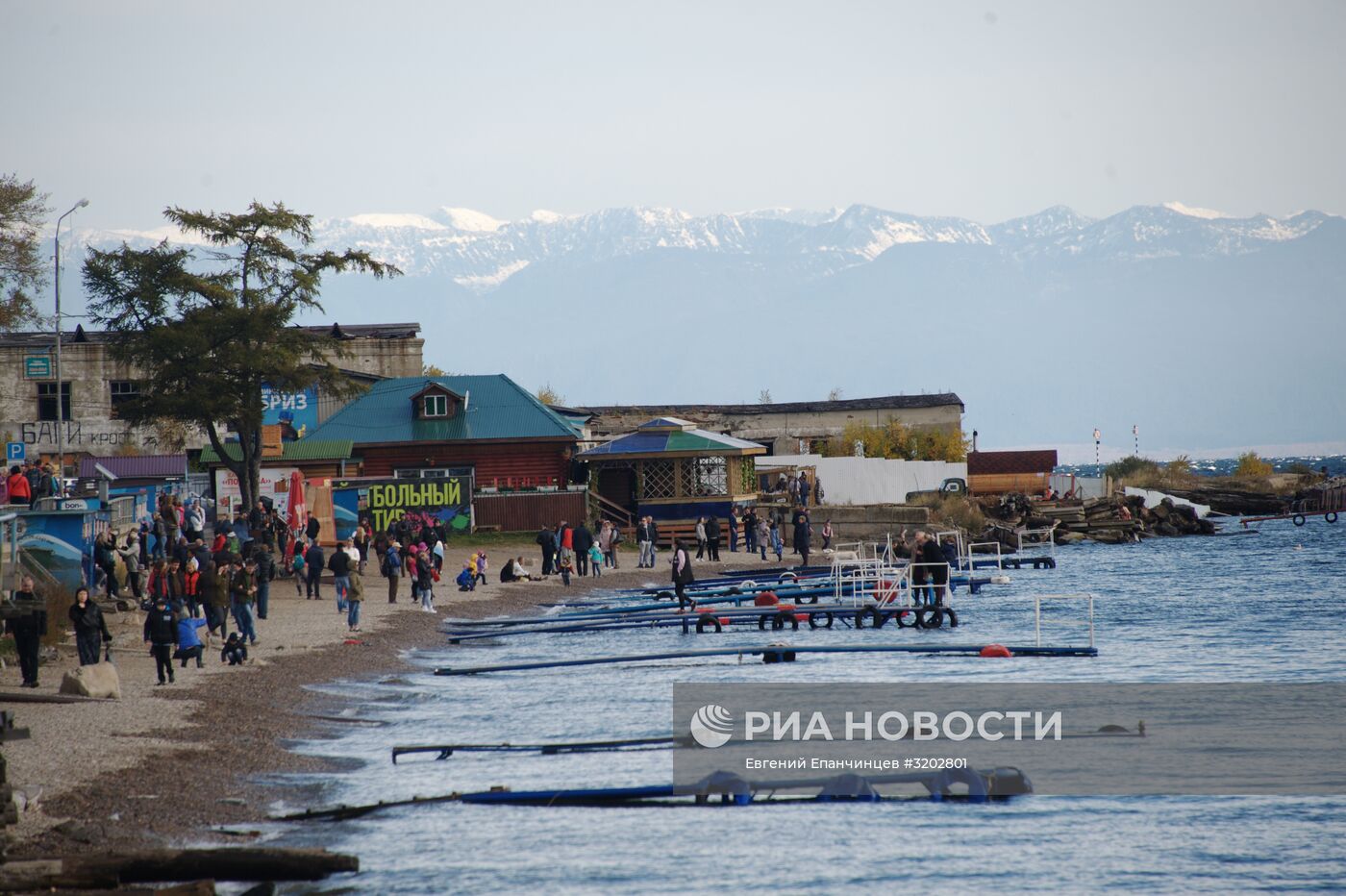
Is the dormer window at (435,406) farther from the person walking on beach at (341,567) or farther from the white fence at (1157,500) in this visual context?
the white fence at (1157,500)

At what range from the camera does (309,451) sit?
58031 mm

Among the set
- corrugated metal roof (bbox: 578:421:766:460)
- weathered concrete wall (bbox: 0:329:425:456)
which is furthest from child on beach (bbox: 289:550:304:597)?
weathered concrete wall (bbox: 0:329:425:456)

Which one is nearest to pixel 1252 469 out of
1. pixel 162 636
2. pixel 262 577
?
pixel 262 577

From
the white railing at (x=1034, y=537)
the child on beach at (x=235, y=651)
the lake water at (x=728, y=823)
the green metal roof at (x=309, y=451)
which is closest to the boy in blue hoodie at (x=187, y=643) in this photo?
the child on beach at (x=235, y=651)

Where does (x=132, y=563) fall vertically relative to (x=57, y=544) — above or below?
below

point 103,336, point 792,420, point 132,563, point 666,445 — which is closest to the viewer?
point 132,563

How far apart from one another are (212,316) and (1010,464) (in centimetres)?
5274

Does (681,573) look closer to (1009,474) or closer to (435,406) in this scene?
(435,406)

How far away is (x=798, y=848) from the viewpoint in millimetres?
15297

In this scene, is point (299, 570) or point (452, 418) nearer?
point (299, 570)

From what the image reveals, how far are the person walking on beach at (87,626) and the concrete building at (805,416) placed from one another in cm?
5724

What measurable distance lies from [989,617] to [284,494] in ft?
71.4

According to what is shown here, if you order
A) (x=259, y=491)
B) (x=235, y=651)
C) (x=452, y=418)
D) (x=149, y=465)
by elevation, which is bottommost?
(x=235, y=651)

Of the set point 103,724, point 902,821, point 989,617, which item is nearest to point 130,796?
point 103,724
